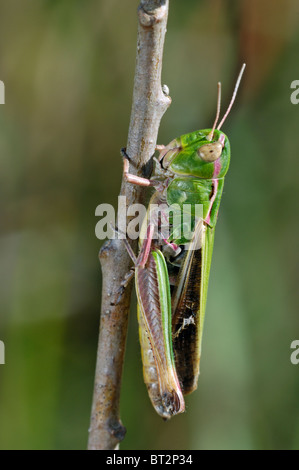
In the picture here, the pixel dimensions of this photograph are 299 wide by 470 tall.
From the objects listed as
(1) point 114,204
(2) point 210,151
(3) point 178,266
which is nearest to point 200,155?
(2) point 210,151

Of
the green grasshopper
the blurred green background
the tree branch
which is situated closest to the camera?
the tree branch

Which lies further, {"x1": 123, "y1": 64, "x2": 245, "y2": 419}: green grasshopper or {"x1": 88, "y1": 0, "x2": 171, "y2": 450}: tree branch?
{"x1": 123, "y1": 64, "x2": 245, "y2": 419}: green grasshopper

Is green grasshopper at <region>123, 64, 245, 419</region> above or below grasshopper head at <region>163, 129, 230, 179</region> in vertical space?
below

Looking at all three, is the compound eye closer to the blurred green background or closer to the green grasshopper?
the green grasshopper

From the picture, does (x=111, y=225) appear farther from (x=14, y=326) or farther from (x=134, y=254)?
(x=14, y=326)

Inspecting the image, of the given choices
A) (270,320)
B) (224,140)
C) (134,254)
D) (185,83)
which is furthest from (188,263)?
(185,83)

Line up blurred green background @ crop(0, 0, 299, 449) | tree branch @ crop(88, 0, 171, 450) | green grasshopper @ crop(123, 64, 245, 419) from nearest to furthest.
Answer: tree branch @ crop(88, 0, 171, 450) → green grasshopper @ crop(123, 64, 245, 419) → blurred green background @ crop(0, 0, 299, 449)

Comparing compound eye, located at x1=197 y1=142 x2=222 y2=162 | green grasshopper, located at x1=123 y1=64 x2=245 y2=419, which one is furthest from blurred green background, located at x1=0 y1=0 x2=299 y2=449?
compound eye, located at x1=197 y1=142 x2=222 y2=162
